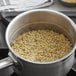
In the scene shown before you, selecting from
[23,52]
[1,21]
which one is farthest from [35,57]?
[1,21]

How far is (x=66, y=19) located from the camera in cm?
51

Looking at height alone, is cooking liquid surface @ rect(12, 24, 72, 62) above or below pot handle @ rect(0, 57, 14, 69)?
below

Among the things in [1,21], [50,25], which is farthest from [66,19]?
[1,21]

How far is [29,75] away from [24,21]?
0.47 ft

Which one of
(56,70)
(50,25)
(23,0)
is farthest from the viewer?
(23,0)

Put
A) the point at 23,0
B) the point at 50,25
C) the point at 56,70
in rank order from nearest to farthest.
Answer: the point at 56,70
the point at 50,25
the point at 23,0

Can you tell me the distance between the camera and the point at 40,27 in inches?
22.2

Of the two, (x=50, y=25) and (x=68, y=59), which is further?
(x=50, y=25)

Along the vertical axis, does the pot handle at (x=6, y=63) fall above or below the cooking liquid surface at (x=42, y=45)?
above

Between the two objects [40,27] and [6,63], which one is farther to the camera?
[40,27]

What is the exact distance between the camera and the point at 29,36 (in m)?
0.54

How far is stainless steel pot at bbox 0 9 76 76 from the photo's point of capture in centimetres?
44

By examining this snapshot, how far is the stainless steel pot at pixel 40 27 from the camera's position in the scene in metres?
0.44

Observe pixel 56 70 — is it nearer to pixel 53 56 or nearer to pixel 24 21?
pixel 53 56
